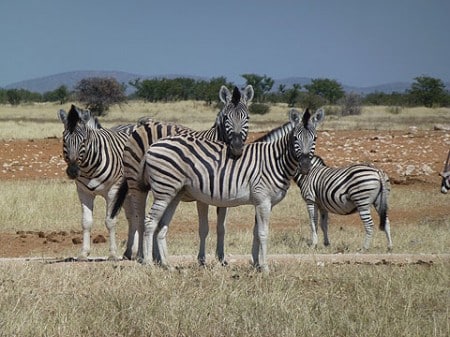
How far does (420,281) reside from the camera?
8023 millimetres

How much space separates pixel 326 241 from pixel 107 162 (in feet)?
13.5

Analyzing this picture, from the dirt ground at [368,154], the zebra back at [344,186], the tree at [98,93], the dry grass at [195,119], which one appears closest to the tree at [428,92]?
the dry grass at [195,119]

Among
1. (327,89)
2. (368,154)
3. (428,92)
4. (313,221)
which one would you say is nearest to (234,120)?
(313,221)

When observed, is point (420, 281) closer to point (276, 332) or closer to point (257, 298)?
point (257, 298)

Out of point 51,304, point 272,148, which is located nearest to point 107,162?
point 272,148

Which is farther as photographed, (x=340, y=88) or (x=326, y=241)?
(x=340, y=88)

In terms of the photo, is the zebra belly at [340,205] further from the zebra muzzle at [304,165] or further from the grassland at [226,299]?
the zebra muzzle at [304,165]

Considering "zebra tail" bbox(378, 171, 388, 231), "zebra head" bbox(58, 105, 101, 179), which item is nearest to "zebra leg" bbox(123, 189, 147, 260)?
"zebra head" bbox(58, 105, 101, 179)

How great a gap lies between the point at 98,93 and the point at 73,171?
49.7m

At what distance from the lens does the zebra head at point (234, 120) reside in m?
9.28

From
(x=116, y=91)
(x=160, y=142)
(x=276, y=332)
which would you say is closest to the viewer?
(x=276, y=332)

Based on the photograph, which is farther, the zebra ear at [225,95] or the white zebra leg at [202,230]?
the zebra ear at [225,95]

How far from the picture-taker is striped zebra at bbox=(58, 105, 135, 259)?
10.1 m

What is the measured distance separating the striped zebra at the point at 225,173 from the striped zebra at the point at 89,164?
1.42 metres
